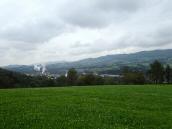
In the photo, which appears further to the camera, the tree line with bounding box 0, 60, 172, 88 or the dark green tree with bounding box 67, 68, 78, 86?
the dark green tree with bounding box 67, 68, 78, 86

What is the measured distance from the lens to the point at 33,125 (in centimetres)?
2030

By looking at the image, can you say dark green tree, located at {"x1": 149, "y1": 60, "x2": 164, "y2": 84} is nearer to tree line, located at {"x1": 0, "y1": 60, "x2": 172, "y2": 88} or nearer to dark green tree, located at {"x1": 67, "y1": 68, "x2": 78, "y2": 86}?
tree line, located at {"x1": 0, "y1": 60, "x2": 172, "y2": 88}

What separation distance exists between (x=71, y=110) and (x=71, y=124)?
6897 mm

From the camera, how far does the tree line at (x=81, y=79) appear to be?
4892 inches

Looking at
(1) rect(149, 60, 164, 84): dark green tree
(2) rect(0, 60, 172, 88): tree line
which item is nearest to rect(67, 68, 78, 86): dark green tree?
(2) rect(0, 60, 172, 88): tree line

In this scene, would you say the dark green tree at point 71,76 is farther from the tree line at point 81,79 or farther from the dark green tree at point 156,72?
the dark green tree at point 156,72

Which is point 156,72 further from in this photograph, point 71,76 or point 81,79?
point 81,79

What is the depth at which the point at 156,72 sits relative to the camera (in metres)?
152

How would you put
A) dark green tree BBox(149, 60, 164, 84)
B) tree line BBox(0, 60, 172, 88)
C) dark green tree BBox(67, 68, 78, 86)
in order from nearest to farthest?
1. tree line BBox(0, 60, 172, 88)
2. dark green tree BBox(67, 68, 78, 86)
3. dark green tree BBox(149, 60, 164, 84)

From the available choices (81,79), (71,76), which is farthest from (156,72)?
(81,79)

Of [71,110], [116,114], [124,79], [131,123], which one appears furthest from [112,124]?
[124,79]

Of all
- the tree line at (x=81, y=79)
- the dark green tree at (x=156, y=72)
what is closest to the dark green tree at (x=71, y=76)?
the tree line at (x=81, y=79)

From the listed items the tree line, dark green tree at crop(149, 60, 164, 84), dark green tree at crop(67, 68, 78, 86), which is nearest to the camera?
the tree line

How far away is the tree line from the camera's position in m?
124
